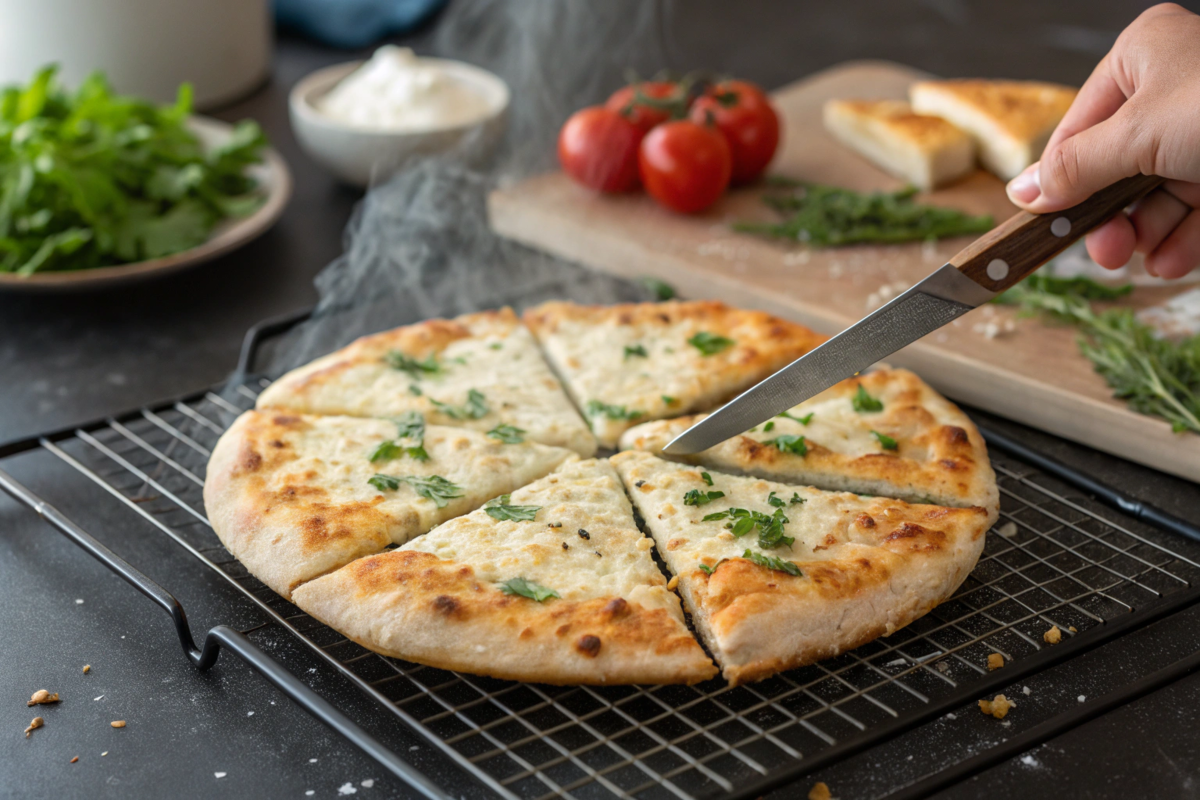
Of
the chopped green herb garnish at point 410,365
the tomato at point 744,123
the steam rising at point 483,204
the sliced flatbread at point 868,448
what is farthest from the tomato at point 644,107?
the sliced flatbread at point 868,448

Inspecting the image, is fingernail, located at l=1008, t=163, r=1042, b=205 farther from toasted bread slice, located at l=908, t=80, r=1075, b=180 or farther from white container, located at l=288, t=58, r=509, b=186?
white container, located at l=288, t=58, r=509, b=186

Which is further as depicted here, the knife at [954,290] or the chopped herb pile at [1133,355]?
the chopped herb pile at [1133,355]

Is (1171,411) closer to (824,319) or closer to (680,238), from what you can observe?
(824,319)

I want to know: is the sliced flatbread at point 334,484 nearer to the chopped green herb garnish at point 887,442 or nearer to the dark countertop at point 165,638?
the dark countertop at point 165,638

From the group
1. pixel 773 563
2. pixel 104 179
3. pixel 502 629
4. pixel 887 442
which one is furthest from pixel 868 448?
pixel 104 179

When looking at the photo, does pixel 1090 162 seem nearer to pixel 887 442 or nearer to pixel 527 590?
pixel 887 442

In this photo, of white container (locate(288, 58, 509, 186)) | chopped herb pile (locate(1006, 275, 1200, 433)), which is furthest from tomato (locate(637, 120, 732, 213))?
chopped herb pile (locate(1006, 275, 1200, 433))
